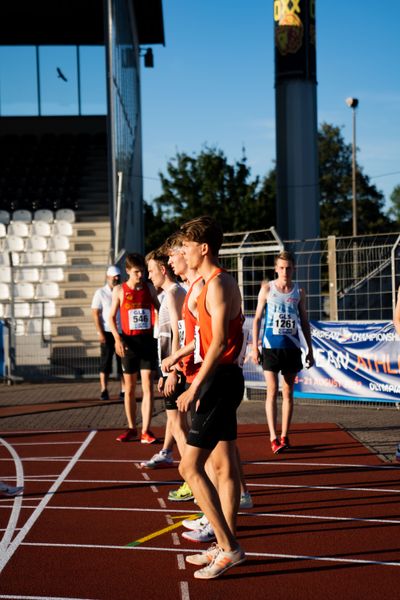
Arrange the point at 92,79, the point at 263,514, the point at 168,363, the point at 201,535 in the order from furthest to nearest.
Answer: the point at 92,79, the point at 263,514, the point at 168,363, the point at 201,535

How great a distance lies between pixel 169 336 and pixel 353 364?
5.00 m

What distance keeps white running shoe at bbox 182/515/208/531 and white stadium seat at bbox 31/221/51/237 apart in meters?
19.8

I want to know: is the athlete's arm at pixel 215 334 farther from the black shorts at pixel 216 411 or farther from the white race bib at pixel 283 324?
the white race bib at pixel 283 324

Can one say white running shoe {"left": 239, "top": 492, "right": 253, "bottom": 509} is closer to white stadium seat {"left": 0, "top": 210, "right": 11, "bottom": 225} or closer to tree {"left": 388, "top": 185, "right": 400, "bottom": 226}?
white stadium seat {"left": 0, "top": 210, "right": 11, "bottom": 225}

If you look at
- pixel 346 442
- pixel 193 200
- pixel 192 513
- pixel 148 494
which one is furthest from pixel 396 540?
pixel 193 200

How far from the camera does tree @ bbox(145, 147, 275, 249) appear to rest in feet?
181

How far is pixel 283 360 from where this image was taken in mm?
9477

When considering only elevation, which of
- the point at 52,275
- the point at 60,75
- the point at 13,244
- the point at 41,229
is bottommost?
the point at 52,275

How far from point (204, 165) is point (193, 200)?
2.43 metres

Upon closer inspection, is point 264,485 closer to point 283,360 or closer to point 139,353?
point 283,360

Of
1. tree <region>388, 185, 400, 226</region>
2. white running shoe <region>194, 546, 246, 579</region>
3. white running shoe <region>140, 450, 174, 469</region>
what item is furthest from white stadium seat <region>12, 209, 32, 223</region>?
tree <region>388, 185, 400, 226</region>

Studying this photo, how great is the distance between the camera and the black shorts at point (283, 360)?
9.48 metres

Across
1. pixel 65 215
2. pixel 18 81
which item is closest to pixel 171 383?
pixel 65 215

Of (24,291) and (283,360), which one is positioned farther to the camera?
(24,291)
